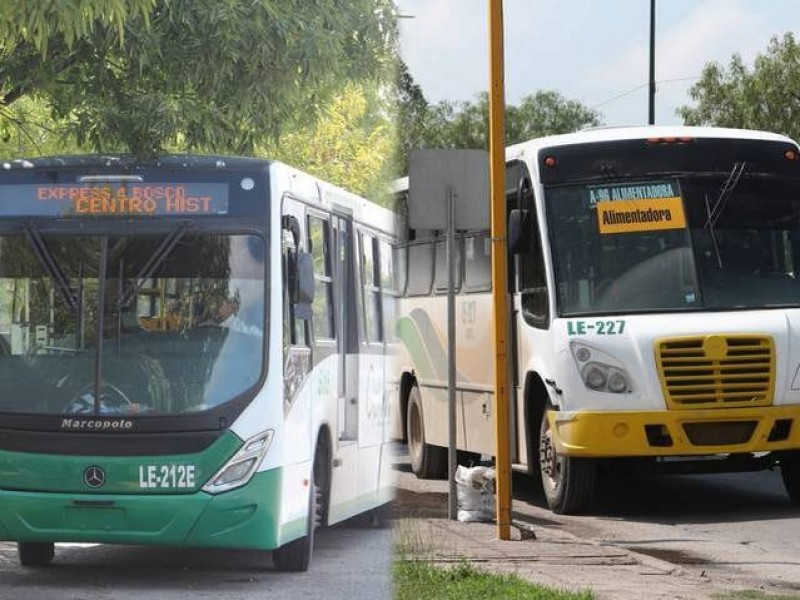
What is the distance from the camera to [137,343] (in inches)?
426

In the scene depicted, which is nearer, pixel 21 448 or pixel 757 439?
pixel 21 448

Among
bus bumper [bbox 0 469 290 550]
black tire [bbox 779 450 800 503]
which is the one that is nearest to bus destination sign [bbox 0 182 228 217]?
bus bumper [bbox 0 469 290 550]

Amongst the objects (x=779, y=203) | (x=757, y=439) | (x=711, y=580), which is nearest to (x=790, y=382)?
(x=757, y=439)

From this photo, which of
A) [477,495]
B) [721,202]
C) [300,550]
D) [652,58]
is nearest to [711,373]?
[721,202]

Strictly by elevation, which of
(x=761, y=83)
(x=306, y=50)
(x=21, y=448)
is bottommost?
(x=21, y=448)

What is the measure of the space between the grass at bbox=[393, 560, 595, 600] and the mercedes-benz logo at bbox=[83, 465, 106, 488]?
7.21ft

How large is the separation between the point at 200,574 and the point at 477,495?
2196mm

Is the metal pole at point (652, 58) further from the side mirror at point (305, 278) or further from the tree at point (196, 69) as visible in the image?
the side mirror at point (305, 278)

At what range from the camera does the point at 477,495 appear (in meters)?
12.8

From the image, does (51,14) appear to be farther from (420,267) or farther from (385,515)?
(385,515)

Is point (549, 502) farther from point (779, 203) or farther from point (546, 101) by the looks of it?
point (546, 101)

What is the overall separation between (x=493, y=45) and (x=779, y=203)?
4393 millimetres

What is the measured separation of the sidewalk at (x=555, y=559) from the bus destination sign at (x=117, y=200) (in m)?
2.14

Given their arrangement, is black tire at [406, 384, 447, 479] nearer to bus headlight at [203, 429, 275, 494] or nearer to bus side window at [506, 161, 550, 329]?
bus side window at [506, 161, 550, 329]
